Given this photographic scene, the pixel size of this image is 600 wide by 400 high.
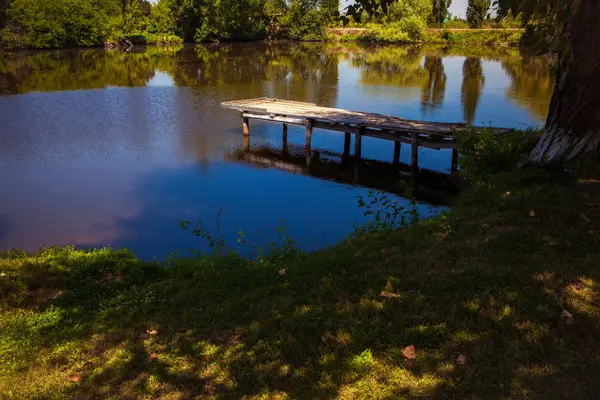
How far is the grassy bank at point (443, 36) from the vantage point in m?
65.8

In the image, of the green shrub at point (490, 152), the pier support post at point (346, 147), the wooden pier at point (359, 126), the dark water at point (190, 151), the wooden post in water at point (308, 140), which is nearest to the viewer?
the green shrub at point (490, 152)

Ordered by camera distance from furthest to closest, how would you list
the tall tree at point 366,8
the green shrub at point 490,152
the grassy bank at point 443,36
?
the grassy bank at point 443,36, the green shrub at point 490,152, the tall tree at point 366,8

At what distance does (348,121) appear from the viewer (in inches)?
609

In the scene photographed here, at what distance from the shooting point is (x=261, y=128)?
65.0ft

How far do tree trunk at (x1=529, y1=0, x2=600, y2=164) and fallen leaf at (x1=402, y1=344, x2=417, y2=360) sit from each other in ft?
19.4

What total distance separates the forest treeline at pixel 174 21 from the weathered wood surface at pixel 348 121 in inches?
1429

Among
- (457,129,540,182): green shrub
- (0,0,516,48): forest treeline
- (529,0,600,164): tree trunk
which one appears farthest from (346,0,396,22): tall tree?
(0,0,516,48): forest treeline

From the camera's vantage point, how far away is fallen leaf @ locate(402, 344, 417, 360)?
373 centimetres

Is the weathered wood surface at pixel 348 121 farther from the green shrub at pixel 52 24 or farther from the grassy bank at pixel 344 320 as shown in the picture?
the green shrub at pixel 52 24

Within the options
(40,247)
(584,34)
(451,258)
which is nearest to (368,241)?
(451,258)

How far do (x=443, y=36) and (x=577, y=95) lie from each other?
68.3m

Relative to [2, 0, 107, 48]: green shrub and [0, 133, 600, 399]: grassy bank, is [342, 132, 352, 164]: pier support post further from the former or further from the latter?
[2, 0, 107, 48]: green shrub

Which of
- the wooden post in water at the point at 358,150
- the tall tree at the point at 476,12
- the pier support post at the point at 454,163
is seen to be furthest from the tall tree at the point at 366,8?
the tall tree at the point at 476,12

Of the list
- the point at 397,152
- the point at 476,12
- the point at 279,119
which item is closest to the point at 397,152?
the point at 397,152
